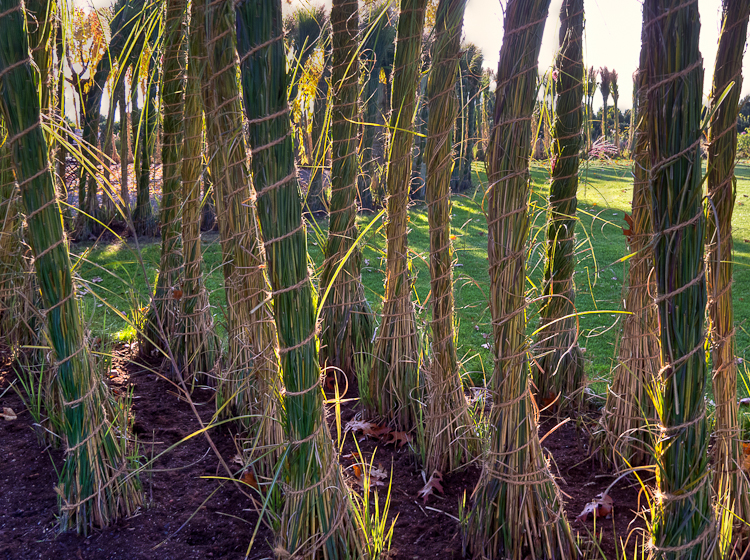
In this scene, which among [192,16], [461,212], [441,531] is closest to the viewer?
[441,531]

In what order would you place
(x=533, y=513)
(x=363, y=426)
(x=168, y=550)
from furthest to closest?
1. (x=363, y=426)
2. (x=168, y=550)
3. (x=533, y=513)

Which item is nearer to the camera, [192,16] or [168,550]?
[168,550]

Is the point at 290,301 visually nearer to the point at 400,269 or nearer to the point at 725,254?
the point at 400,269

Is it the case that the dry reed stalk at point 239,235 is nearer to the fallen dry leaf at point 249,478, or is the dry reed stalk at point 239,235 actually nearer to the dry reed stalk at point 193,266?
the fallen dry leaf at point 249,478

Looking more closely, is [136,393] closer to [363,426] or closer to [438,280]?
[363,426]

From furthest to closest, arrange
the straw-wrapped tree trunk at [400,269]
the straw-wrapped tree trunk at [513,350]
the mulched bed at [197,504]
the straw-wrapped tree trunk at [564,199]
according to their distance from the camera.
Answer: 1. the straw-wrapped tree trunk at [564,199]
2. the straw-wrapped tree trunk at [400,269]
3. the mulched bed at [197,504]
4. the straw-wrapped tree trunk at [513,350]

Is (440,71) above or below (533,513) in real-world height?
above

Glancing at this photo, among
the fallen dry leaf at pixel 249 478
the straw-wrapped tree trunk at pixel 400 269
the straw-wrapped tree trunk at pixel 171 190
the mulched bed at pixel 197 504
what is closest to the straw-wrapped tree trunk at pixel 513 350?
the mulched bed at pixel 197 504

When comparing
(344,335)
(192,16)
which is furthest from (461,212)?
(192,16)

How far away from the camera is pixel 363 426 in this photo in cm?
310

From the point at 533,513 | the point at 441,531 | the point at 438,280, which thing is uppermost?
the point at 438,280

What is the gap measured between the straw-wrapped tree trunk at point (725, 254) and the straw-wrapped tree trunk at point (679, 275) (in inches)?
15.7

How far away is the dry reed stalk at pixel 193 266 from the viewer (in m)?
3.31

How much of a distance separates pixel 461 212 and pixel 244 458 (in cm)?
872
